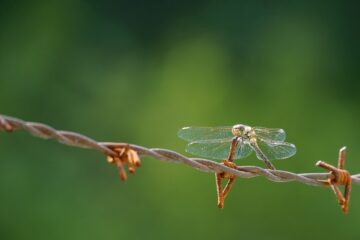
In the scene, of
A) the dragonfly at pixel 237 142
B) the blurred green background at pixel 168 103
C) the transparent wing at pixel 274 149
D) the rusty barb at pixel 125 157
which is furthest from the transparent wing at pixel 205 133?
the blurred green background at pixel 168 103

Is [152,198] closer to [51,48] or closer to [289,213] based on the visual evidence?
[289,213]

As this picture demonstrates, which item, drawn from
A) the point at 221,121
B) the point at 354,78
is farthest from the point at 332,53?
the point at 221,121

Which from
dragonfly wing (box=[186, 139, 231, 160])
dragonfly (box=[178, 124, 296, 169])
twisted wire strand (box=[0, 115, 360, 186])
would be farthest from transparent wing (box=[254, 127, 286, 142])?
twisted wire strand (box=[0, 115, 360, 186])

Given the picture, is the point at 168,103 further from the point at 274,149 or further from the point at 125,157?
the point at 125,157

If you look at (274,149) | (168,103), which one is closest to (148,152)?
(274,149)

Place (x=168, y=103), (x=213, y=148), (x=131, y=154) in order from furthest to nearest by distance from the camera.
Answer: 1. (x=168, y=103)
2. (x=213, y=148)
3. (x=131, y=154)
